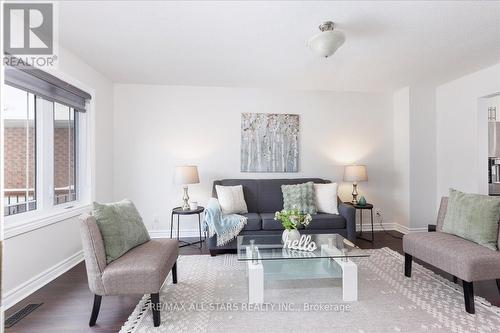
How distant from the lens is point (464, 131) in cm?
378

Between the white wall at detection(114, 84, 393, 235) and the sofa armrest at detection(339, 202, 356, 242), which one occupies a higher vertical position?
the white wall at detection(114, 84, 393, 235)

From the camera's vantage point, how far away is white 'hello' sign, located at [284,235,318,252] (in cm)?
241

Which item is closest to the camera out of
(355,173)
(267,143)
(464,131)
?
(464,131)

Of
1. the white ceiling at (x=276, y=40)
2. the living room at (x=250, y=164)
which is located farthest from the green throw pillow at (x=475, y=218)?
the white ceiling at (x=276, y=40)

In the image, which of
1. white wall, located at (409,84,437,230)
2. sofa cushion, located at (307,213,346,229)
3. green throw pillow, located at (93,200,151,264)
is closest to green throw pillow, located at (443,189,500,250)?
sofa cushion, located at (307,213,346,229)

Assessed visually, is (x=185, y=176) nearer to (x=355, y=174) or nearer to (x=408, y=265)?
(x=355, y=174)

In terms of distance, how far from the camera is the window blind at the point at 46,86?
223 cm

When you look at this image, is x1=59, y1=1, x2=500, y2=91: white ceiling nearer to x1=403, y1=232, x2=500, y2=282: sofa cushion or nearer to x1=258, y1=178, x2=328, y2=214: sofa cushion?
x1=258, y1=178, x2=328, y2=214: sofa cushion

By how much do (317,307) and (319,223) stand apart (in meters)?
1.35

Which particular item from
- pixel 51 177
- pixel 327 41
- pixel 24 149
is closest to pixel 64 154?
pixel 51 177

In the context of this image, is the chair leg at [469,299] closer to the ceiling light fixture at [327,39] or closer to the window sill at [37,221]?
the ceiling light fixture at [327,39]

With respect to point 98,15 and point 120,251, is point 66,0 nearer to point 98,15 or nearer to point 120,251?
point 98,15

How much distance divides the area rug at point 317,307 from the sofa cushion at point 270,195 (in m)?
1.29

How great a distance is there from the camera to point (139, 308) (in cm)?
214
